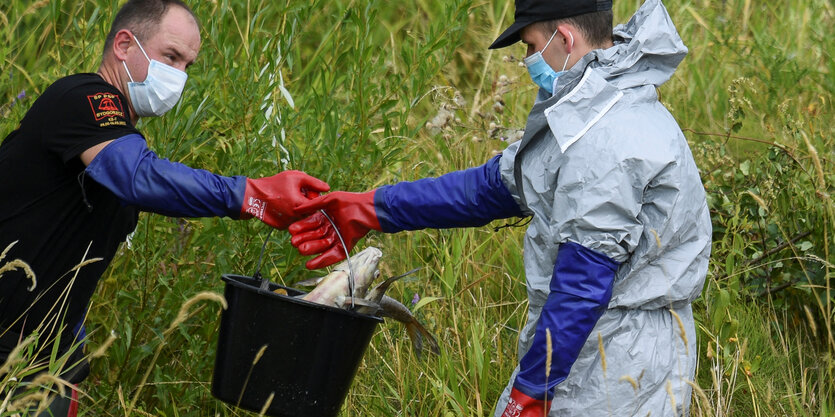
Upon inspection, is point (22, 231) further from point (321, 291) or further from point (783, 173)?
point (783, 173)

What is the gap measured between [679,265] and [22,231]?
1.79 meters

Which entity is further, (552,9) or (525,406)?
(552,9)

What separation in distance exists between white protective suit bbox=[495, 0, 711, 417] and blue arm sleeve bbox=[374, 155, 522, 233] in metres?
0.37

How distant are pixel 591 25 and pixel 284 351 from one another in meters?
1.22

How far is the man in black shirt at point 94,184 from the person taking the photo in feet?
8.16

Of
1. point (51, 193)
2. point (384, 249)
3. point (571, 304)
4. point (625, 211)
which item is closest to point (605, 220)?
point (625, 211)

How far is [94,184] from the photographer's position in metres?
2.60

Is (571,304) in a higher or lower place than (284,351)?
higher

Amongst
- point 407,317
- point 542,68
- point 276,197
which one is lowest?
point 407,317

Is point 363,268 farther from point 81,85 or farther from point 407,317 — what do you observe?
point 81,85

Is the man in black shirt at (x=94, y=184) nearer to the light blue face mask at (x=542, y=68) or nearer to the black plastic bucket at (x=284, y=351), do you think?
the black plastic bucket at (x=284, y=351)

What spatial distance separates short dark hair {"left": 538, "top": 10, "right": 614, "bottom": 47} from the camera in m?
2.47

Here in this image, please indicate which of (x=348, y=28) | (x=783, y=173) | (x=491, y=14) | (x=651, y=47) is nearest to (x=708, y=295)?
(x=783, y=173)

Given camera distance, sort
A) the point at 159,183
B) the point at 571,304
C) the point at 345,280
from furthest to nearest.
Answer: the point at 345,280
the point at 159,183
the point at 571,304
